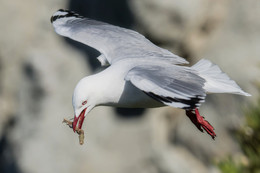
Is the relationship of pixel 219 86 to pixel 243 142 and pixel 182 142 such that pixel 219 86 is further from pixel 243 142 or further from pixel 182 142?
pixel 182 142

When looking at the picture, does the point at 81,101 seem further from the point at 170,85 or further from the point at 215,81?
the point at 215,81

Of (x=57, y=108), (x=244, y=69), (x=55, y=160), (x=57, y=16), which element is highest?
(x=57, y=16)

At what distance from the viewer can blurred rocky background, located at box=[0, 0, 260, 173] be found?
7.48 metres

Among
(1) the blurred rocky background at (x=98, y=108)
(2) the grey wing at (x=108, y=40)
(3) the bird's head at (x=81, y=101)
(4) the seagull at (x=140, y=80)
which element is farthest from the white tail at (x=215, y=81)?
(1) the blurred rocky background at (x=98, y=108)

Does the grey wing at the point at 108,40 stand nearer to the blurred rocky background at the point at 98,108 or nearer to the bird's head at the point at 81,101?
the bird's head at the point at 81,101

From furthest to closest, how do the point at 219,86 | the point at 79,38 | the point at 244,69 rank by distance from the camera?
the point at 244,69
the point at 79,38
the point at 219,86

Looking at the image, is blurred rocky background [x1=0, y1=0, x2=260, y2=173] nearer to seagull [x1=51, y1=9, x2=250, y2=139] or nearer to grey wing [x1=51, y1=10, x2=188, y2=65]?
grey wing [x1=51, y1=10, x2=188, y2=65]

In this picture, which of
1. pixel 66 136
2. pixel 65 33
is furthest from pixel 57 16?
pixel 66 136

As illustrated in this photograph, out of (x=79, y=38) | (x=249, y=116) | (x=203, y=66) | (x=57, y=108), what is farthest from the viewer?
(x=57, y=108)

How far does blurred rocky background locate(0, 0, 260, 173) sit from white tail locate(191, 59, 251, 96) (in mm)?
3283

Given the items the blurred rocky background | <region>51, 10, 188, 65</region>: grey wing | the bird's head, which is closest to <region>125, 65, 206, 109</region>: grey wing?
the bird's head

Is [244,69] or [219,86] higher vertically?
[219,86]

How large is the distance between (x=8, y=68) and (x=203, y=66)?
4.43 m

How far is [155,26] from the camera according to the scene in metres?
7.31
